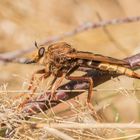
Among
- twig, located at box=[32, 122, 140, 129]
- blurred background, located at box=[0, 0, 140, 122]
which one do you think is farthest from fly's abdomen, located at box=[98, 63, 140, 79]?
blurred background, located at box=[0, 0, 140, 122]

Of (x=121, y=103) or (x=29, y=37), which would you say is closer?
(x=121, y=103)

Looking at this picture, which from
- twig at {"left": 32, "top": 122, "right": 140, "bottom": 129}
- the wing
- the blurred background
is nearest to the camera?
twig at {"left": 32, "top": 122, "right": 140, "bottom": 129}

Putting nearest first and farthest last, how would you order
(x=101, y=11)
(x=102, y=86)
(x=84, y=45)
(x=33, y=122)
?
(x=33, y=122) → (x=102, y=86) → (x=84, y=45) → (x=101, y=11)

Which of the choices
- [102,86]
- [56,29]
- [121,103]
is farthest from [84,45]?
[102,86]

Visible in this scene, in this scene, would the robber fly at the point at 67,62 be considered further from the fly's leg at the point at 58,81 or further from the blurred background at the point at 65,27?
the blurred background at the point at 65,27

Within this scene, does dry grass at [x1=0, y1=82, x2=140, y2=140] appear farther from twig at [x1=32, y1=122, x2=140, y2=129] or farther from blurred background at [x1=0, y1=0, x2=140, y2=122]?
blurred background at [x1=0, y1=0, x2=140, y2=122]

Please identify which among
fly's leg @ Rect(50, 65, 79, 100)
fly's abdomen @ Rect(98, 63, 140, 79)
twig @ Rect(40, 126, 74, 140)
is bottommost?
twig @ Rect(40, 126, 74, 140)

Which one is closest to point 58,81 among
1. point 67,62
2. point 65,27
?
point 67,62

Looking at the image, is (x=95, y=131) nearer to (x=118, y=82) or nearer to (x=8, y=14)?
(x=118, y=82)
